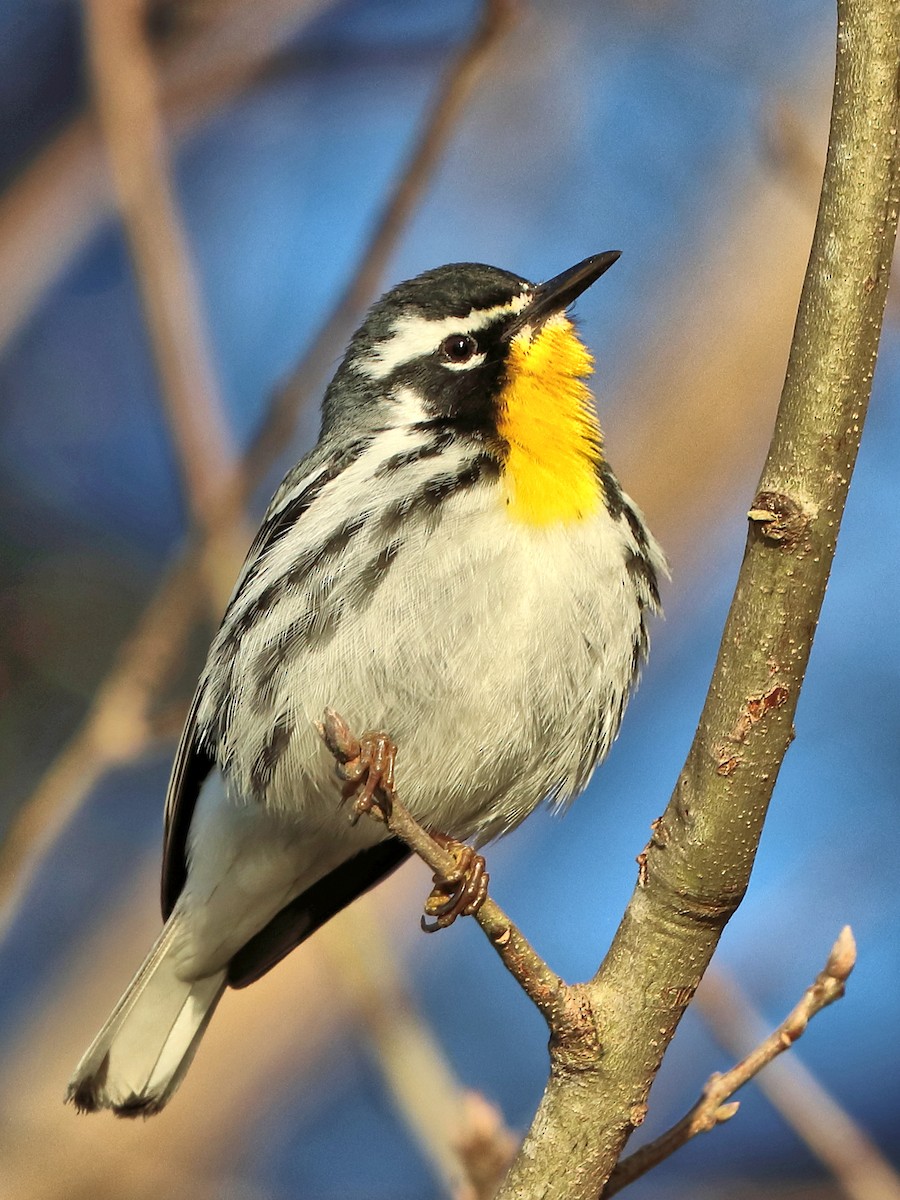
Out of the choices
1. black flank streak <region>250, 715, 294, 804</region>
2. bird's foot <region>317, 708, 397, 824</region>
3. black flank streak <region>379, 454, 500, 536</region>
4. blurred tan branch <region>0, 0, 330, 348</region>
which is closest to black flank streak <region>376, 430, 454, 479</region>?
black flank streak <region>379, 454, 500, 536</region>

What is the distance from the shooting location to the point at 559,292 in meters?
4.25

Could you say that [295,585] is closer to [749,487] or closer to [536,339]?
[536,339]

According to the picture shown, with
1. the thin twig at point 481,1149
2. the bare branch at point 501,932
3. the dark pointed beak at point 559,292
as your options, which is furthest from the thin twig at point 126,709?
the thin twig at point 481,1149

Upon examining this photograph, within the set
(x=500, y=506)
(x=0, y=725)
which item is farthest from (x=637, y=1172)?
(x=0, y=725)

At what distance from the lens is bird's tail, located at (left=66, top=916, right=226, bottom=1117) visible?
168 inches

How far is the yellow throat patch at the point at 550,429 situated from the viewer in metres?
3.84

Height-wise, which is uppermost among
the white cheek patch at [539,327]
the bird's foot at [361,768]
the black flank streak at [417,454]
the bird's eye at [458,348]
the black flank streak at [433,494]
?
the bird's eye at [458,348]

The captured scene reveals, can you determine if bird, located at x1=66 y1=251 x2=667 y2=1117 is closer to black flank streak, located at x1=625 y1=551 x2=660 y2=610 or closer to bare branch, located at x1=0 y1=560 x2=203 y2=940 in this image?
black flank streak, located at x1=625 y1=551 x2=660 y2=610

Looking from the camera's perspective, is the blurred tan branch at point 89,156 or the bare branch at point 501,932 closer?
the bare branch at point 501,932

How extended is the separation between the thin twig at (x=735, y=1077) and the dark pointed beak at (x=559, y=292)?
6.81ft

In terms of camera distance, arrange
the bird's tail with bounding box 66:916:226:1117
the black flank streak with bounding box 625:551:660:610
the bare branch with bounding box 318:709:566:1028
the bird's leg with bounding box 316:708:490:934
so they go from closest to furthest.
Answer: the bare branch with bounding box 318:709:566:1028, the bird's leg with bounding box 316:708:490:934, the black flank streak with bounding box 625:551:660:610, the bird's tail with bounding box 66:916:226:1117

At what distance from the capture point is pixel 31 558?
673 cm

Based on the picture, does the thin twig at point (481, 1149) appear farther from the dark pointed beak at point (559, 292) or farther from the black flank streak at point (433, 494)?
the dark pointed beak at point (559, 292)

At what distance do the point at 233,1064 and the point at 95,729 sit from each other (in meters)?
Result: 2.07
